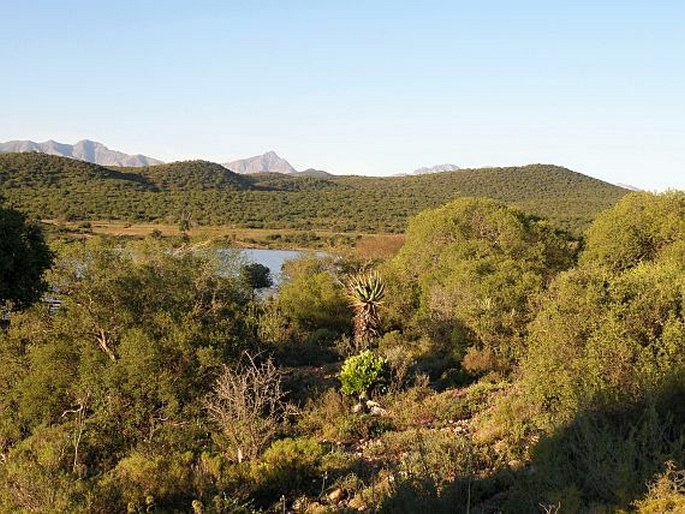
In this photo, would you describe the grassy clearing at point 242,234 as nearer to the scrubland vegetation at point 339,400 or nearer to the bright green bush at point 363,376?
the scrubland vegetation at point 339,400

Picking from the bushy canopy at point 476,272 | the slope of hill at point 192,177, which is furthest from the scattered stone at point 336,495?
the slope of hill at point 192,177

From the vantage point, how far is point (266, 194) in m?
117

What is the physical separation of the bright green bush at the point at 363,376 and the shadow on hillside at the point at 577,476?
20.6 ft

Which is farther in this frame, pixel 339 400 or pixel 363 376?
pixel 363 376

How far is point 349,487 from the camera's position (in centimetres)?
914

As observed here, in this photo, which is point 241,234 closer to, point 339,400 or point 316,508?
point 339,400

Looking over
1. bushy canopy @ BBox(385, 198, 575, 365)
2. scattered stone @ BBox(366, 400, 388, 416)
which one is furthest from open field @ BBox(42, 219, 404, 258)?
scattered stone @ BBox(366, 400, 388, 416)

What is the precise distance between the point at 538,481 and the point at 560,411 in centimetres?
299

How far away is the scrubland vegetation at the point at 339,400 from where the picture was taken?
7664 mm

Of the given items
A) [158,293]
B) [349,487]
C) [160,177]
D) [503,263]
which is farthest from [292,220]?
[349,487]

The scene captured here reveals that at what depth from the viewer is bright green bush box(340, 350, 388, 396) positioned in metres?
14.7

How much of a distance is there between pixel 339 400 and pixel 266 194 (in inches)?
4142

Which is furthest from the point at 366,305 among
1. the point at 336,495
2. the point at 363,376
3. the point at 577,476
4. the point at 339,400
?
the point at 577,476

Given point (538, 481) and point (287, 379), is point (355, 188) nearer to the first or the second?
point (287, 379)
